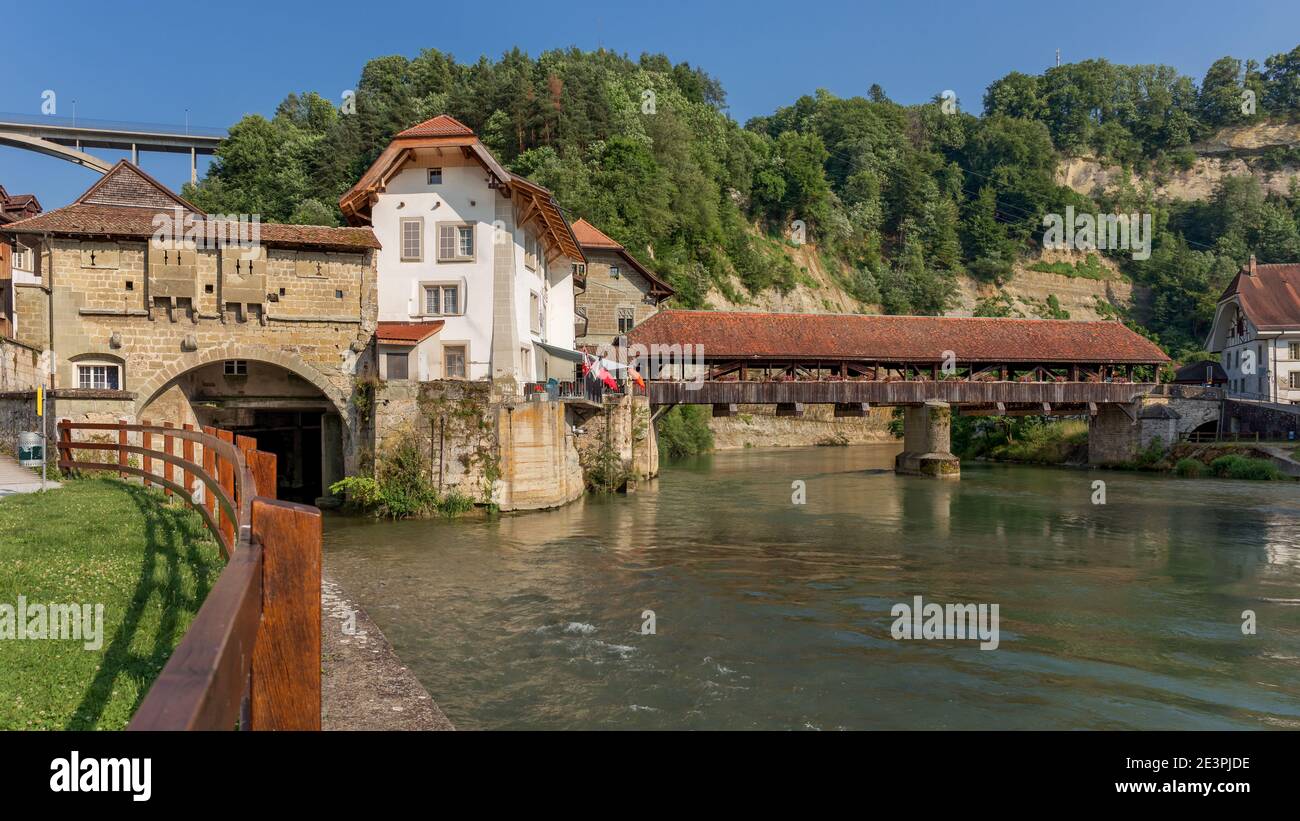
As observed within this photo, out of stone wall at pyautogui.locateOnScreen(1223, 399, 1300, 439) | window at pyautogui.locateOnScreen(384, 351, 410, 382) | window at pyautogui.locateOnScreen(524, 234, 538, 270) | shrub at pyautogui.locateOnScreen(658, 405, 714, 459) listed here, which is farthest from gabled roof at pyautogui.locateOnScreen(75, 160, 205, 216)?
stone wall at pyautogui.locateOnScreen(1223, 399, 1300, 439)

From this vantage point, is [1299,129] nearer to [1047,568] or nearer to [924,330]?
[924,330]

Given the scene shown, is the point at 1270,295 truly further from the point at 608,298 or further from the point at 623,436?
the point at 623,436

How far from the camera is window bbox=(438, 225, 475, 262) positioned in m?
23.7

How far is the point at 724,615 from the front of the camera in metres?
11.4

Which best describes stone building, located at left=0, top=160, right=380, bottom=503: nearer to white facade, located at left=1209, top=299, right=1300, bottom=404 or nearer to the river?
the river

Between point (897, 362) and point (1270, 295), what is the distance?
83.0 ft

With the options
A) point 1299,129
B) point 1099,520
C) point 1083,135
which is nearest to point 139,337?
point 1099,520

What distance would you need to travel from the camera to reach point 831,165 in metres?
87.4

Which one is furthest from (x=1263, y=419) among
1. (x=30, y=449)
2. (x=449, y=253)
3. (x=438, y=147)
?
(x=30, y=449)

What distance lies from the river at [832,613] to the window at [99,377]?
7.61 metres

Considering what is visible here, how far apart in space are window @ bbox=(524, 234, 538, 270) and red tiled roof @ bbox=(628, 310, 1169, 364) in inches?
333

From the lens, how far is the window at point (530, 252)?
25475 millimetres

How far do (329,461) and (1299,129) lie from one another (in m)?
109

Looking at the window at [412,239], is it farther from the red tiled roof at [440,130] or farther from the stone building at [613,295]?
the stone building at [613,295]
